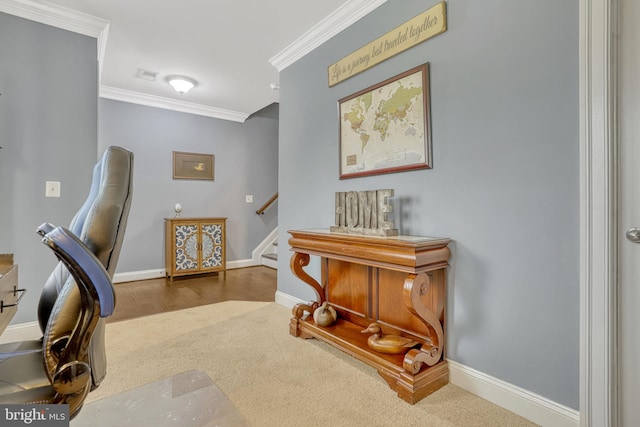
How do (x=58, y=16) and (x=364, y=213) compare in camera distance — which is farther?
(x=58, y=16)

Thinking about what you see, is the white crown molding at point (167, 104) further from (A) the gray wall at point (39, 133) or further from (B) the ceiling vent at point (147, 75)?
(A) the gray wall at point (39, 133)

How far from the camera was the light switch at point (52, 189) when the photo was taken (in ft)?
8.16

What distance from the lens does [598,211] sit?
4.16ft

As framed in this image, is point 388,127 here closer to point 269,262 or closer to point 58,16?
point 58,16

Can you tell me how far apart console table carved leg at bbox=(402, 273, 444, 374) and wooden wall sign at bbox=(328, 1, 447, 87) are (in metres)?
1.41

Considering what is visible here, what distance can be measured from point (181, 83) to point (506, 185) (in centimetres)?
355

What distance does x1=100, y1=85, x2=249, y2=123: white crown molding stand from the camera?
402 cm

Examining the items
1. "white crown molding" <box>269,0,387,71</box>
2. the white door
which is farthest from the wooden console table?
"white crown molding" <box>269,0,387,71</box>


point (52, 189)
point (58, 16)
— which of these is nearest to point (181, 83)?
point (58, 16)

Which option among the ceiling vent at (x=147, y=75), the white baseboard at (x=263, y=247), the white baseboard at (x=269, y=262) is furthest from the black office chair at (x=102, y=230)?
the white baseboard at (x=263, y=247)

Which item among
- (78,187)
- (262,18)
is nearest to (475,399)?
(262,18)

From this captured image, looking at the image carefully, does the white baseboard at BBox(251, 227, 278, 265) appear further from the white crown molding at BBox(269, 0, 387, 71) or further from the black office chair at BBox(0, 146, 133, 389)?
the black office chair at BBox(0, 146, 133, 389)

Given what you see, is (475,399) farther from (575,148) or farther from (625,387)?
(575,148)

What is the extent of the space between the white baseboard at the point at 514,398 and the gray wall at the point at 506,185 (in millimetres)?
33
